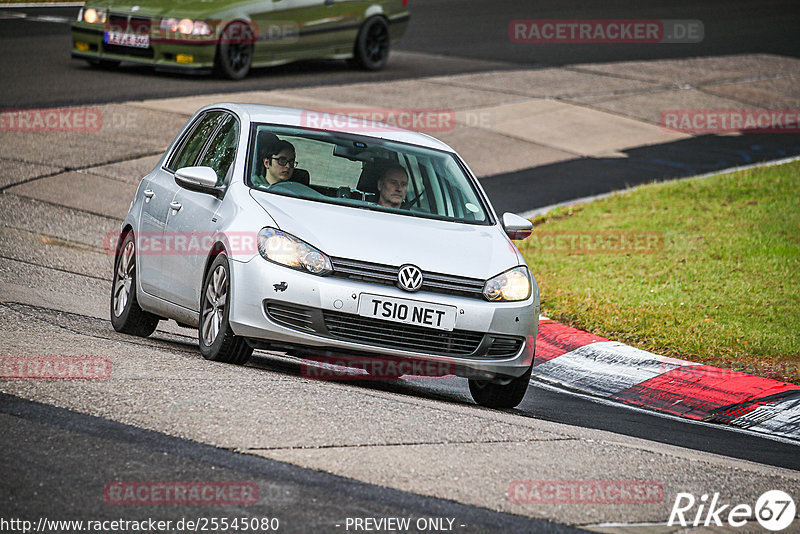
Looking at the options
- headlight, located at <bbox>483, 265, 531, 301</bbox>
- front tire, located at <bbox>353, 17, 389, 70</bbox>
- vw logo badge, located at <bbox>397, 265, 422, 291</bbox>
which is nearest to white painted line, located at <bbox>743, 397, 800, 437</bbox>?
headlight, located at <bbox>483, 265, 531, 301</bbox>

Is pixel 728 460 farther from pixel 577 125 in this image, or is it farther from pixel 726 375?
pixel 577 125

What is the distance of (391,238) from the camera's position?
6.96 m

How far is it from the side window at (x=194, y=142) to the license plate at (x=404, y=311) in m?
2.20

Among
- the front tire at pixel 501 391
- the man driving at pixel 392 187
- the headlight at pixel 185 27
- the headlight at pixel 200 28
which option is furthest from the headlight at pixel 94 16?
the front tire at pixel 501 391

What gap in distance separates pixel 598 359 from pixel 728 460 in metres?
2.50

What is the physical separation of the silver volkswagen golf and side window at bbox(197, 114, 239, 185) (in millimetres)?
12

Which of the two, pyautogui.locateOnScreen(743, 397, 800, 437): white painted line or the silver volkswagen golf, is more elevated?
the silver volkswagen golf

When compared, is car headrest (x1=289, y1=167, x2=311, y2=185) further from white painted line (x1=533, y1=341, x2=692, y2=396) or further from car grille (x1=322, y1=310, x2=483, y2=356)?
white painted line (x1=533, y1=341, x2=692, y2=396)

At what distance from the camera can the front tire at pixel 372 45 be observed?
69.0ft

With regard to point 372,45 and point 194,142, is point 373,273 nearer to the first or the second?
point 194,142

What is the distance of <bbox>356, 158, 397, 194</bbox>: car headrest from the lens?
7840 millimetres

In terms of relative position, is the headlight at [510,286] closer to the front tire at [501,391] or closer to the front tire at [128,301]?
the front tire at [501,391]

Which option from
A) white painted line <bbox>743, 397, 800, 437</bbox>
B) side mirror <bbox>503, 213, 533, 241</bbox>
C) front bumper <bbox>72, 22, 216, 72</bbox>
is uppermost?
front bumper <bbox>72, 22, 216, 72</bbox>

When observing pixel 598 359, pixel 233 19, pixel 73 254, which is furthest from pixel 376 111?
pixel 598 359
